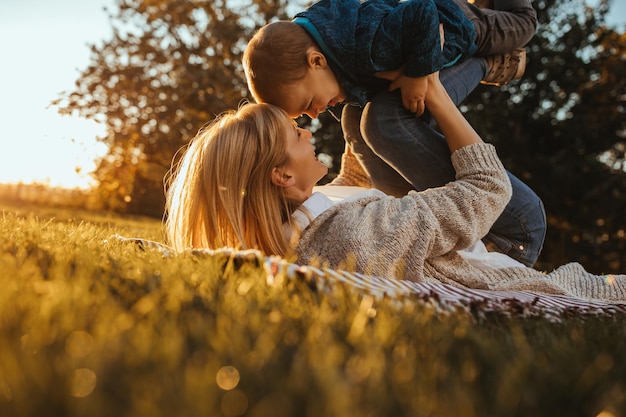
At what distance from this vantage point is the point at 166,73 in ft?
44.9

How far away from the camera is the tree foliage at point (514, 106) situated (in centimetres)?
1230

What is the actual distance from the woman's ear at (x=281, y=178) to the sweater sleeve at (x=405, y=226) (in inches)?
11.2

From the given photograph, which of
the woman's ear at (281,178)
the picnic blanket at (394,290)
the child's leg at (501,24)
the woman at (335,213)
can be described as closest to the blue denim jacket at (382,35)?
the child's leg at (501,24)

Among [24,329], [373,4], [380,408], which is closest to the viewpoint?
[380,408]

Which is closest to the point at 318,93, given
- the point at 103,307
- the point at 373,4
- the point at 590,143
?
the point at 373,4

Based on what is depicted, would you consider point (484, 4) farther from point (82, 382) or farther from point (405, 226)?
point (82, 382)

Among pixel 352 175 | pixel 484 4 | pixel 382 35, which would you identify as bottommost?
pixel 352 175

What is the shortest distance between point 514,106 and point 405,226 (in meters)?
11.5

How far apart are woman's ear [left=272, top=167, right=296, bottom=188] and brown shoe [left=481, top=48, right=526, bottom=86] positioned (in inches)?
67.6

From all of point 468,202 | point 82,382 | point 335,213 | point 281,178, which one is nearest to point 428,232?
point 468,202

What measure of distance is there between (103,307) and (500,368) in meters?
0.75

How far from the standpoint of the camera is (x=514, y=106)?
501 inches

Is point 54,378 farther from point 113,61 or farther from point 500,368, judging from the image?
point 113,61

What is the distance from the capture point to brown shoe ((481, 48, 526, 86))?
358cm
